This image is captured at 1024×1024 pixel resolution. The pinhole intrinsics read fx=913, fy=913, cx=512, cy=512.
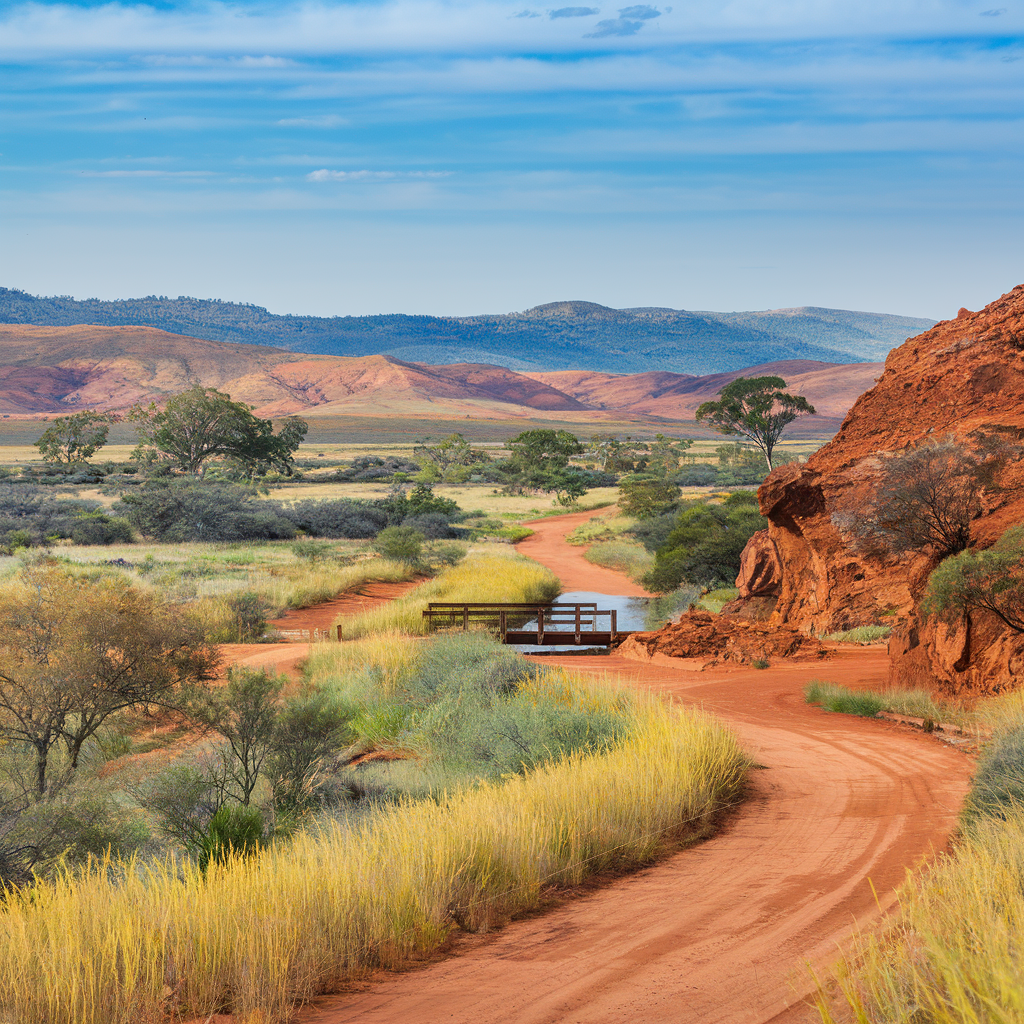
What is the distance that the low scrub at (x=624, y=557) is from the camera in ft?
114

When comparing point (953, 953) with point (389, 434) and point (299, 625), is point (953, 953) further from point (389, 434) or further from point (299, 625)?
point (389, 434)

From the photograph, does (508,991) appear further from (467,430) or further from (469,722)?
(467,430)

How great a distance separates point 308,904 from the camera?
475 cm

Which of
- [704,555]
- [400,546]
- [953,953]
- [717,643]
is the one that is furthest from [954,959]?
[400,546]

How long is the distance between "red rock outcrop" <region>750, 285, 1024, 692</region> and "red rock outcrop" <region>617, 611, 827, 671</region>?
104 centimetres

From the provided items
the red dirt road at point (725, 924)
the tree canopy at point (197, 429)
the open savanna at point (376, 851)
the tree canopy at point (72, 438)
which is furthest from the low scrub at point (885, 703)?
the tree canopy at point (72, 438)

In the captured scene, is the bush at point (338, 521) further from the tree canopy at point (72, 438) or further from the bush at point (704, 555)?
the tree canopy at point (72, 438)

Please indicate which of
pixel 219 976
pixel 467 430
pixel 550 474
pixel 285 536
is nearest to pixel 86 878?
pixel 219 976

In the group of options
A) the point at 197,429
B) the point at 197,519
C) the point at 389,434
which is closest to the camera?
the point at 197,519

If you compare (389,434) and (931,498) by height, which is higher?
(389,434)

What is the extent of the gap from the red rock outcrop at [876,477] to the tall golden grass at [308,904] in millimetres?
6990

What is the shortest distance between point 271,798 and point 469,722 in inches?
95.2

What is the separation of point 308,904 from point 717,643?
14717mm

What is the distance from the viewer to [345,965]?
471 cm
